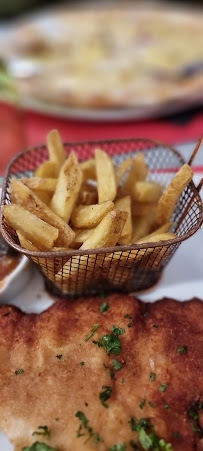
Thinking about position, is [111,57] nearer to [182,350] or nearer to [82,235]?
[82,235]

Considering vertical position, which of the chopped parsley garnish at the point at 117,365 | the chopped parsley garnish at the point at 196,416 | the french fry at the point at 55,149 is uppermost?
the french fry at the point at 55,149

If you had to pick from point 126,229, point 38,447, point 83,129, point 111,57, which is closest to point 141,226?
point 126,229

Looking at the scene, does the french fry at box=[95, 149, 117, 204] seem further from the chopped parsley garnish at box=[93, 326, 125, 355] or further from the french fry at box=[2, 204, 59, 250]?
the chopped parsley garnish at box=[93, 326, 125, 355]

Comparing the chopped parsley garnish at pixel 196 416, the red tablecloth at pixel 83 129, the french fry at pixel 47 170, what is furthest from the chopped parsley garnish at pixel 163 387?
the red tablecloth at pixel 83 129

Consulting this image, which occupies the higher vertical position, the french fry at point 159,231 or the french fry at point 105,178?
the french fry at point 105,178

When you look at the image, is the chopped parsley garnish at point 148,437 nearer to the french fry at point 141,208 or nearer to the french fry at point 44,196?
the french fry at point 141,208

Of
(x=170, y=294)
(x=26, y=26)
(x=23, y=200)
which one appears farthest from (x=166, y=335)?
(x=26, y=26)

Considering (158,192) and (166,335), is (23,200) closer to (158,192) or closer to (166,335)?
(158,192)
